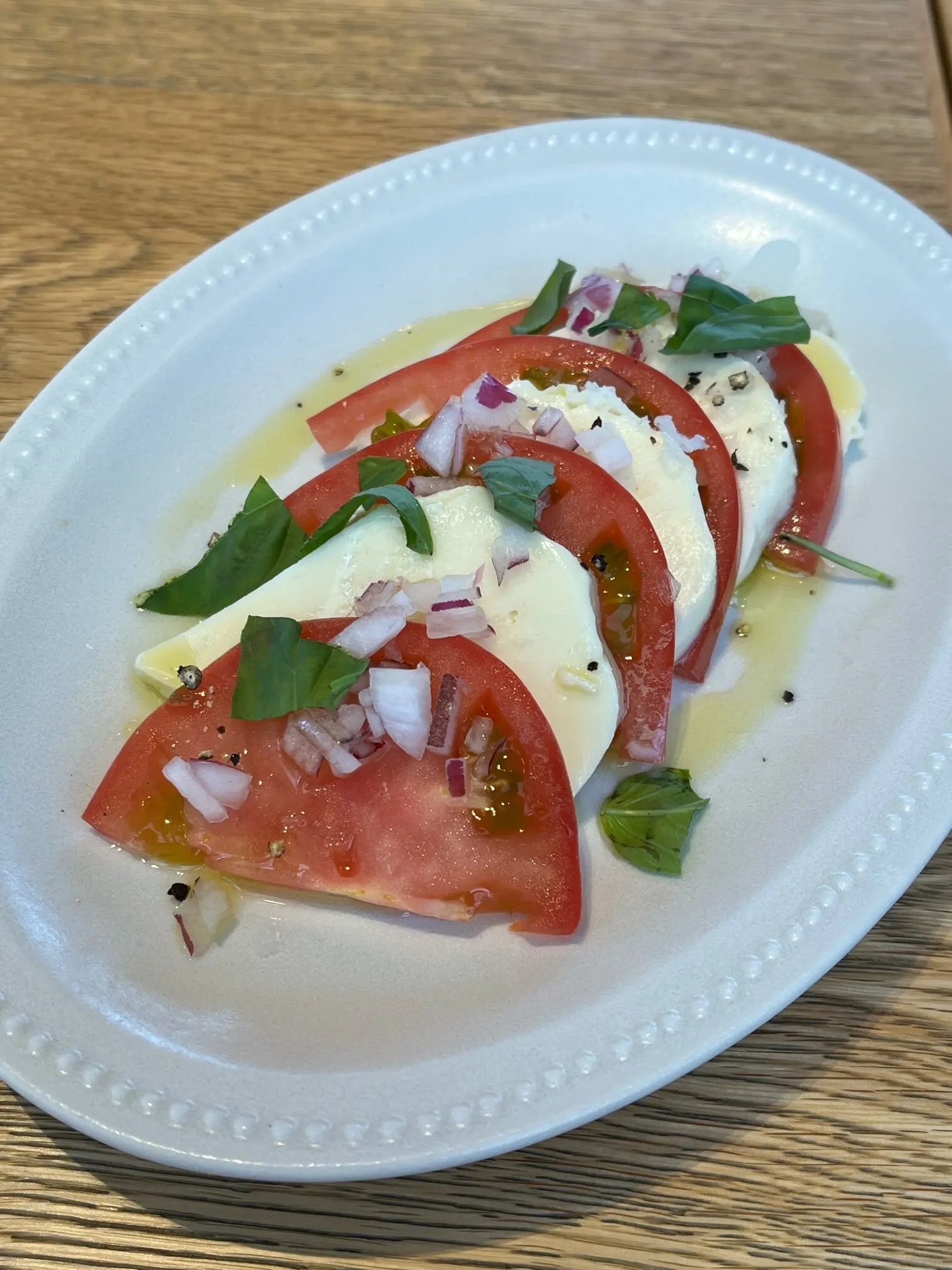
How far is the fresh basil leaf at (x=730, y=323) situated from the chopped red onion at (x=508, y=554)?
2.71ft

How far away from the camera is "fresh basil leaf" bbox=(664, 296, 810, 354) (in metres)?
2.36

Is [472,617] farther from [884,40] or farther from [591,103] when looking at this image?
[884,40]

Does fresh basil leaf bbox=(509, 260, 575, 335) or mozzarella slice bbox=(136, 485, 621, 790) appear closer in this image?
mozzarella slice bbox=(136, 485, 621, 790)

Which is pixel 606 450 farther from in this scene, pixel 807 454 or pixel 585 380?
pixel 807 454

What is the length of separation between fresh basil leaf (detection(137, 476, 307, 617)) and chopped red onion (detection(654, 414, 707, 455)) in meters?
0.93

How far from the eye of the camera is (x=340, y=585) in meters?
2.04

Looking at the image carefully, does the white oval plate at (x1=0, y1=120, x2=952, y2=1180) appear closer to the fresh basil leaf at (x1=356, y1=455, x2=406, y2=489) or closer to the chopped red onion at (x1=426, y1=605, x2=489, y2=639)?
the chopped red onion at (x1=426, y1=605, x2=489, y2=639)

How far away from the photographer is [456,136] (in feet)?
11.3

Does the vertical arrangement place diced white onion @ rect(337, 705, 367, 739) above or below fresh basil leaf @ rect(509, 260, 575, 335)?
below

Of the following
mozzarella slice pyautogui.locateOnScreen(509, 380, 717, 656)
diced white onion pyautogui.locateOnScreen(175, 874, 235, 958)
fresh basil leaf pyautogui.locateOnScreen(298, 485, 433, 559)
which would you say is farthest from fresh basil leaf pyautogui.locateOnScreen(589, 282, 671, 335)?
diced white onion pyautogui.locateOnScreen(175, 874, 235, 958)

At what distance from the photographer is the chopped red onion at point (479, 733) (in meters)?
1.84

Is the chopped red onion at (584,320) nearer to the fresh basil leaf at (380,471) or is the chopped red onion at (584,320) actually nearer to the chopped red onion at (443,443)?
the chopped red onion at (443,443)

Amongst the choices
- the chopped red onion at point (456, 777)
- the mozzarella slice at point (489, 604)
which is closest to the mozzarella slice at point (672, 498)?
the mozzarella slice at point (489, 604)

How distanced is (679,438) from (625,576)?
0.45 meters
